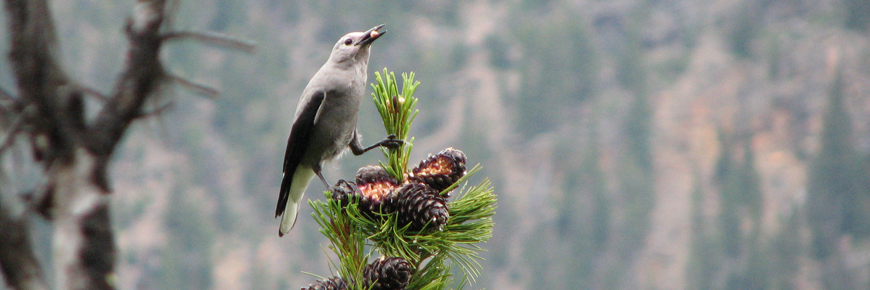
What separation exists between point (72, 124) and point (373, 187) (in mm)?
→ 695

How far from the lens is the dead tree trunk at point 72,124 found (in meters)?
1.69

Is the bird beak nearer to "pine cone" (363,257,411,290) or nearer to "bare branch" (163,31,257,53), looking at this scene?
"bare branch" (163,31,257,53)

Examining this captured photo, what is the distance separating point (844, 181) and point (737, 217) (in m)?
7.79

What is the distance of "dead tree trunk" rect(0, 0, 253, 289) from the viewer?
1.69 meters

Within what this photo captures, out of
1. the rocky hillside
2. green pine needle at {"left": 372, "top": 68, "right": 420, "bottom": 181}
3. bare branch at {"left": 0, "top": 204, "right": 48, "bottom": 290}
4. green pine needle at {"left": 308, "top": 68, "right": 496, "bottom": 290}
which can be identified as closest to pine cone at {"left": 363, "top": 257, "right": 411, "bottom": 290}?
green pine needle at {"left": 308, "top": 68, "right": 496, "bottom": 290}

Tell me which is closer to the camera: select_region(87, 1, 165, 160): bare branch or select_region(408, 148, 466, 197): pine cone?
select_region(87, 1, 165, 160): bare branch

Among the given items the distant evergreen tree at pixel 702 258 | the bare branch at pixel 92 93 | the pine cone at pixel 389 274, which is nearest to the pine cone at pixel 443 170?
the pine cone at pixel 389 274

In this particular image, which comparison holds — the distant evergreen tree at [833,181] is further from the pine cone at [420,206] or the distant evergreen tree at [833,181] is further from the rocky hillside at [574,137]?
the pine cone at [420,206]

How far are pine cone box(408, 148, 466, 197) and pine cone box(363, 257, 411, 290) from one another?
0.79ft

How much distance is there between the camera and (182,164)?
70.9 meters

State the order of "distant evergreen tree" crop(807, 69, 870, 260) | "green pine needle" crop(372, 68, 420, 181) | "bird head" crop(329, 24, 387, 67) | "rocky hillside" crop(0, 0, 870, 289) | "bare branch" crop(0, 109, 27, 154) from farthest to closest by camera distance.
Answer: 1. "rocky hillside" crop(0, 0, 870, 289)
2. "distant evergreen tree" crop(807, 69, 870, 260)
3. "bird head" crop(329, 24, 387, 67)
4. "green pine needle" crop(372, 68, 420, 181)
5. "bare branch" crop(0, 109, 27, 154)

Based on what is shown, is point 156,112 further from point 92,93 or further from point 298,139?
point 298,139

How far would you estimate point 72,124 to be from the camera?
1.76 metres

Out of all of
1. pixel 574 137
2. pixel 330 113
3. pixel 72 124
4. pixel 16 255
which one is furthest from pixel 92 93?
pixel 574 137
